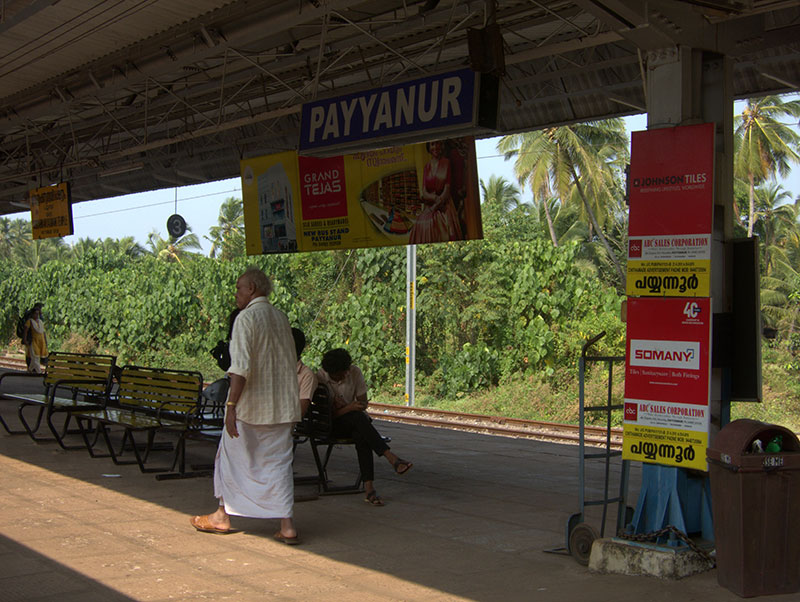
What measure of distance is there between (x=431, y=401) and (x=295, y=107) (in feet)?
32.6

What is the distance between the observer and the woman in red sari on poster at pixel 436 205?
9539 mm

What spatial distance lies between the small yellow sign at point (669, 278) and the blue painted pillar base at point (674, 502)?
1.04 m

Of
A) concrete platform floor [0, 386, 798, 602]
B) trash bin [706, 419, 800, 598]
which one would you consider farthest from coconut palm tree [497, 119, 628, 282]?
trash bin [706, 419, 800, 598]

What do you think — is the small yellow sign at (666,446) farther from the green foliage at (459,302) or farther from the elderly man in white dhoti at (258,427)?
the green foliage at (459,302)

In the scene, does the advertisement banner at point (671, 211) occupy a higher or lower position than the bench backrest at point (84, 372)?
higher

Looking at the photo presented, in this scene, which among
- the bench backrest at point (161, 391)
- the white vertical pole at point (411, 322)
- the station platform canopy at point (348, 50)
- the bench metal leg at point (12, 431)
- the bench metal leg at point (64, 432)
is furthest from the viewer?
the white vertical pole at point (411, 322)

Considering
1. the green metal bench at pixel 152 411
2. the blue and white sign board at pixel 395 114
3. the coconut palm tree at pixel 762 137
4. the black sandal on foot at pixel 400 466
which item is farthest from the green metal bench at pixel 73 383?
the coconut palm tree at pixel 762 137

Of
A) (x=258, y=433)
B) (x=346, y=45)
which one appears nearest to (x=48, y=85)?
(x=346, y=45)

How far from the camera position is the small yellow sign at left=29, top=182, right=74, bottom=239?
16000mm

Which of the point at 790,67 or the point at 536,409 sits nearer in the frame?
the point at 790,67

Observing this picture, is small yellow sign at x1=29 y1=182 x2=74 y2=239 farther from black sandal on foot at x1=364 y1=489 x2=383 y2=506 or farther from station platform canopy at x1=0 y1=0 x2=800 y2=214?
black sandal on foot at x1=364 y1=489 x2=383 y2=506

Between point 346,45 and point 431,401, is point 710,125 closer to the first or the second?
point 346,45

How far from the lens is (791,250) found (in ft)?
123

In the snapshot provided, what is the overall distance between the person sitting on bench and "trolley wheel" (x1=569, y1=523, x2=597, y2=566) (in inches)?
80.8
